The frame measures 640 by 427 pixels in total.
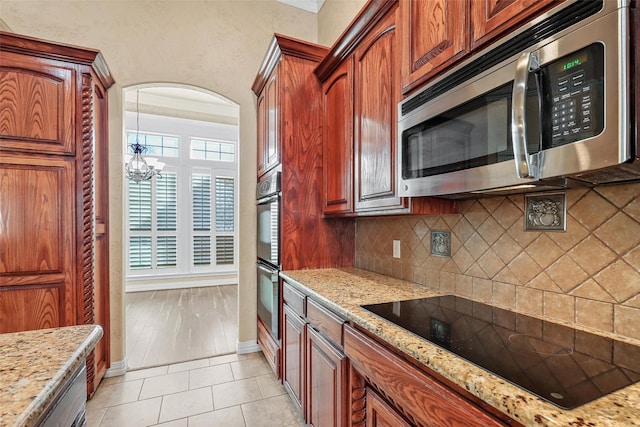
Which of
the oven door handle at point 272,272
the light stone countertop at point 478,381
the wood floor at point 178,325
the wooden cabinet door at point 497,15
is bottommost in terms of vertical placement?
the wood floor at point 178,325

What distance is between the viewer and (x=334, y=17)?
290 centimetres

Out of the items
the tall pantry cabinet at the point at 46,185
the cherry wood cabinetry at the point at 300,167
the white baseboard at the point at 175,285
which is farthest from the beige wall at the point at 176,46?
the white baseboard at the point at 175,285

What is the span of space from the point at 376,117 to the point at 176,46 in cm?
217

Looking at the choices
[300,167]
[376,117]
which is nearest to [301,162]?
[300,167]

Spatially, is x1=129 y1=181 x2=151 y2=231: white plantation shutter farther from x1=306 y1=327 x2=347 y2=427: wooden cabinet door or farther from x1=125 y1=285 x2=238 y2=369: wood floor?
x1=306 y1=327 x2=347 y2=427: wooden cabinet door

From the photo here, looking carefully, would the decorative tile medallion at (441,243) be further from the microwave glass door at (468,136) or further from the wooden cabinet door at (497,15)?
the wooden cabinet door at (497,15)

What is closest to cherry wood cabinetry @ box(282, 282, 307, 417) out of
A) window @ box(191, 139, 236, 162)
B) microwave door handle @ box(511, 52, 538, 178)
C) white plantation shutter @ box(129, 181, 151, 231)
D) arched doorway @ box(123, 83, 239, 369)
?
microwave door handle @ box(511, 52, 538, 178)

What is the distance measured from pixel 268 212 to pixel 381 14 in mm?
1597

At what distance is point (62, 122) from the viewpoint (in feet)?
6.60

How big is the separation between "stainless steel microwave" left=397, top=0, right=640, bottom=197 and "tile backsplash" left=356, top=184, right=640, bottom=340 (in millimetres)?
146

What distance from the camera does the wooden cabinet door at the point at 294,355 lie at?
6.02ft

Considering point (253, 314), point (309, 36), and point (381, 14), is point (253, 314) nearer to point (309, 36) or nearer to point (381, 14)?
point (381, 14)

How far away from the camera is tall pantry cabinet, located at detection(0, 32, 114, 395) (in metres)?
1.91

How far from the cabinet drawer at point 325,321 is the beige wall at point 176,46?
1.44 meters
